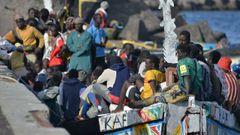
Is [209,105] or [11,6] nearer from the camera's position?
[209,105]

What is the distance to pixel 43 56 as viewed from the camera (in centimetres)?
Result: 2164

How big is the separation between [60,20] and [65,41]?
360cm

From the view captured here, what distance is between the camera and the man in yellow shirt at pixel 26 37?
21312mm

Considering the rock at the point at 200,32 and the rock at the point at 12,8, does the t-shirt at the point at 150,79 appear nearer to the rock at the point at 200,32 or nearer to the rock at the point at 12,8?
the rock at the point at 12,8

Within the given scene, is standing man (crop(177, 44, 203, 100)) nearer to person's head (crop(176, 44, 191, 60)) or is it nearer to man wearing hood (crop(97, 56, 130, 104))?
person's head (crop(176, 44, 191, 60))

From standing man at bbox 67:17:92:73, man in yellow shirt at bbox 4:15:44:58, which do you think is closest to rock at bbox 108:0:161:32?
man in yellow shirt at bbox 4:15:44:58

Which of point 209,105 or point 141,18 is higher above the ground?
point 209,105

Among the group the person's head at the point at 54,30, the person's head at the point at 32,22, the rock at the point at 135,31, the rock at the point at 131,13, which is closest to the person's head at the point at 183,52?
the person's head at the point at 54,30

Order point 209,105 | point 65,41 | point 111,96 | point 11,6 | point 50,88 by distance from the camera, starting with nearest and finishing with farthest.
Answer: point 209,105
point 111,96
point 50,88
point 65,41
point 11,6

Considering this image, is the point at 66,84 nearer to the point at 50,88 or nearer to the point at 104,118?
the point at 50,88

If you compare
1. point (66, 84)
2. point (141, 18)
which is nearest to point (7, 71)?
point (66, 84)

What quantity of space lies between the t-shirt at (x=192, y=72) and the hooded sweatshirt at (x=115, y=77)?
1732mm

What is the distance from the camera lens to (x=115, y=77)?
55.6 ft

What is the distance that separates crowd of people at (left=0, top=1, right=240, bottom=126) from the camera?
1552 centimetres
